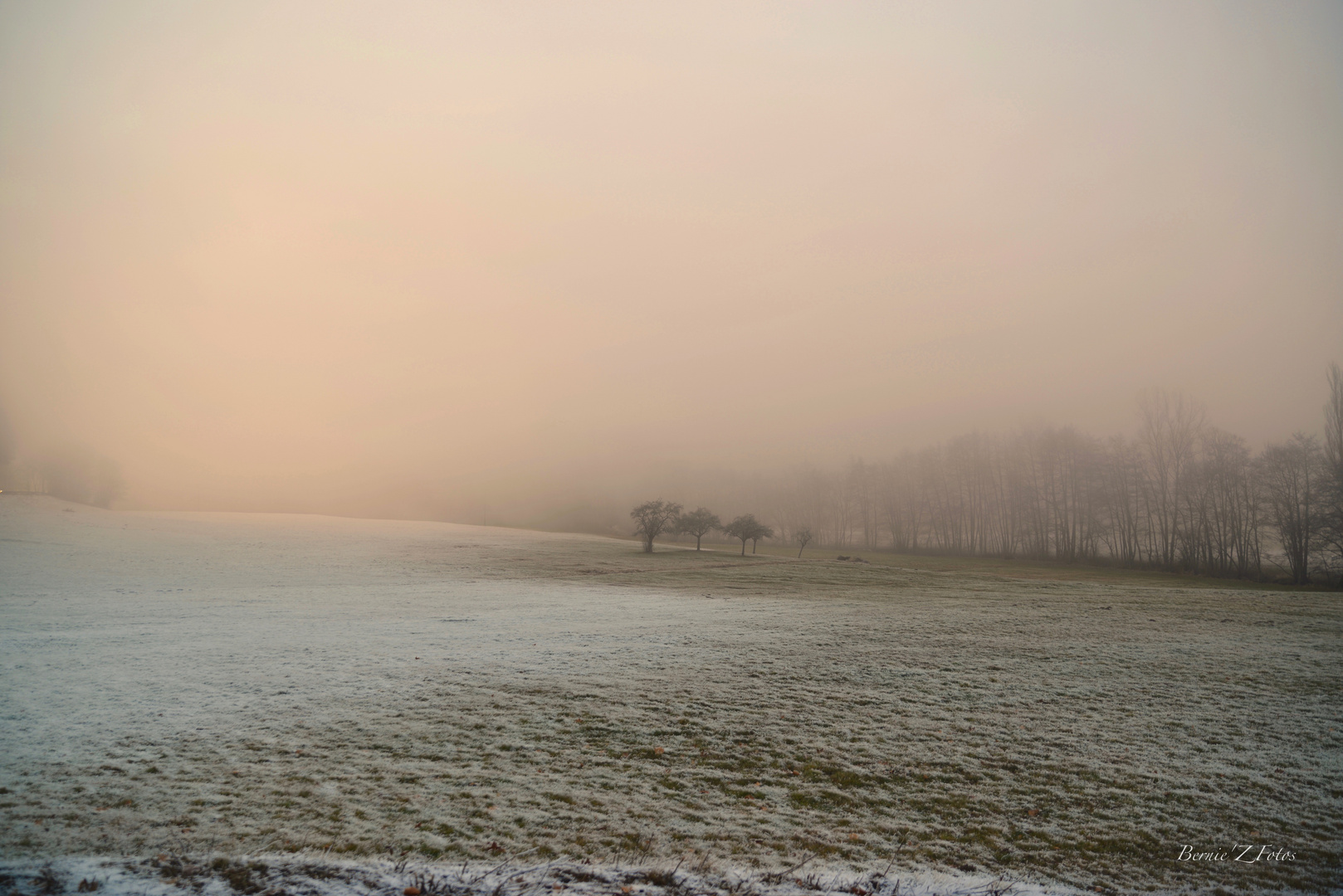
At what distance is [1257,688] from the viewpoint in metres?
13.9

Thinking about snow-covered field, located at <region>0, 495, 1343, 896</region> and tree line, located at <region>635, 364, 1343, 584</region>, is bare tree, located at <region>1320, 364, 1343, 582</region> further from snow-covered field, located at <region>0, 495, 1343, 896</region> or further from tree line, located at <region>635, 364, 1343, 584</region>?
snow-covered field, located at <region>0, 495, 1343, 896</region>

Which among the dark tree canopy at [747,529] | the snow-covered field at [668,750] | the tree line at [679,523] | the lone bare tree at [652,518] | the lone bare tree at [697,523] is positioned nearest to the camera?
the snow-covered field at [668,750]

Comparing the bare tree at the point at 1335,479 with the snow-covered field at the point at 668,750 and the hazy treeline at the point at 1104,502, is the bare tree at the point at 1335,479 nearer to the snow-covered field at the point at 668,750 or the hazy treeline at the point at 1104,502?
the hazy treeline at the point at 1104,502

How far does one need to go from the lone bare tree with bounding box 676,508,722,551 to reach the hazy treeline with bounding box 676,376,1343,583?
40.6 meters

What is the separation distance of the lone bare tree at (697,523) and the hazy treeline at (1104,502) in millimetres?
40638

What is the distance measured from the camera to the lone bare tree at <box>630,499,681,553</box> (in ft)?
235

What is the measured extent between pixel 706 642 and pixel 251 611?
20.1 metres

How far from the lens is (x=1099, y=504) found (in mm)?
75188

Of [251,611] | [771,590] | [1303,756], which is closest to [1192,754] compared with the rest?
[1303,756]
